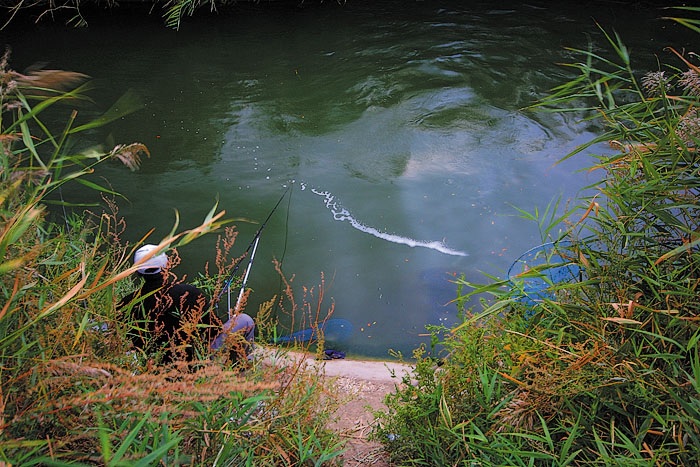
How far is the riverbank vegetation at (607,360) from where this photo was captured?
186cm

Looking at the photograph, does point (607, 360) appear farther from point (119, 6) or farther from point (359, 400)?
point (119, 6)

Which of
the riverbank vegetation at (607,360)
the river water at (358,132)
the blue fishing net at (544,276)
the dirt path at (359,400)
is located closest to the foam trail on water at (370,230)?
the river water at (358,132)

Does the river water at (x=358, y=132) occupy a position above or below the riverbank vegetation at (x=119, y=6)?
below

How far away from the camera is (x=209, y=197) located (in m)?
5.19

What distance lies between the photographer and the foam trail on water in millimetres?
4593

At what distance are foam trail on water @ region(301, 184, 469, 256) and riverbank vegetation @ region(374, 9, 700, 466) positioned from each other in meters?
2.17

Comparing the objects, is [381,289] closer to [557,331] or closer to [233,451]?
[557,331]

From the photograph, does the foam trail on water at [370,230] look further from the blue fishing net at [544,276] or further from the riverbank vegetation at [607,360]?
the riverbank vegetation at [607,360]

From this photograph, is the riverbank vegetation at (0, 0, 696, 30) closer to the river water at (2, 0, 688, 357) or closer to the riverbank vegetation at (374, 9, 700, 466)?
the river water at (2, 0, 688, 357)

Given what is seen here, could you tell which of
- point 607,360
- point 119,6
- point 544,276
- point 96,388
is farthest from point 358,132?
point 119,6

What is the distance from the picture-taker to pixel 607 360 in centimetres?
195

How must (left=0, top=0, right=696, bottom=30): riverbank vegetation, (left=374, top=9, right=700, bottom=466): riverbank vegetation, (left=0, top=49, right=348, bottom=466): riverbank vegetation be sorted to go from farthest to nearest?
(left=0, top=0, right=696, bottom=30): riverbank vegetation, (left=374, top=9, right=700, bottom=466): riverbank vegetation, (left=0, top=49, right=348, bottom=466): riverbank vegetation

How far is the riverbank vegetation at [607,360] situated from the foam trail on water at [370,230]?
7.13 ft

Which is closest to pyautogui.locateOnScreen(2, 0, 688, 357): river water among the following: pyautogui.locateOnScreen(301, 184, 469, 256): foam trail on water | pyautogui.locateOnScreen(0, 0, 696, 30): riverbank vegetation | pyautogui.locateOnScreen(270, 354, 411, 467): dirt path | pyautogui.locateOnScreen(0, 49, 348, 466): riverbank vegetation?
pyautogui.locateOnScreen(301, 184, 469, 256): foam trail on water
